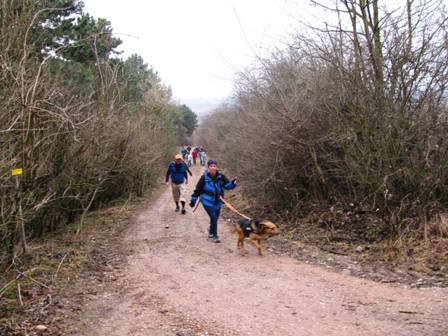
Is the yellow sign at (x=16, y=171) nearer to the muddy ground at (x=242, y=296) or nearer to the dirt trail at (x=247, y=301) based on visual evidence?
the muddy ground at (x=242, y=296)

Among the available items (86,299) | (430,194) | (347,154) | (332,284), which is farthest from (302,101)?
(86,299)

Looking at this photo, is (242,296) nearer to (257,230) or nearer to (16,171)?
(257,230)

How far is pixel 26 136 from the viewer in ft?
23.0

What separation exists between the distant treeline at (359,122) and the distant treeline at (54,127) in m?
4.46

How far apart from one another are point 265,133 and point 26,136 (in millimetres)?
6367

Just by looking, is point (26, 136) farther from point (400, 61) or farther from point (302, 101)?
point (400, 61)

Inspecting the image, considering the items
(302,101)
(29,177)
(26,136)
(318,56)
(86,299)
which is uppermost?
(318,56)

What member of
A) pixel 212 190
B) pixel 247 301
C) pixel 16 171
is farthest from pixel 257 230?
pixel 16 171

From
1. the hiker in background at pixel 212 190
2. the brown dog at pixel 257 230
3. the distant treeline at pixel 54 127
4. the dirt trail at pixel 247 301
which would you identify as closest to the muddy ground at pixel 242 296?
the dirt trail at pixel 247 301

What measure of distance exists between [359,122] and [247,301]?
512 cm

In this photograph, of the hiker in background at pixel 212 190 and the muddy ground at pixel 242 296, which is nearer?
the muddy ground at pixel 242 296

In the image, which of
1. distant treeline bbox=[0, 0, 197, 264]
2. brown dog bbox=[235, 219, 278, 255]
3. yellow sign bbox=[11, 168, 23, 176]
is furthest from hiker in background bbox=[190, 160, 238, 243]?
yellow sign bbox=[11, 168, 23, 176]

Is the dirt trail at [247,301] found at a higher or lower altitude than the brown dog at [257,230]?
lower

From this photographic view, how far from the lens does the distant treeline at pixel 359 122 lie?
8.88 m
